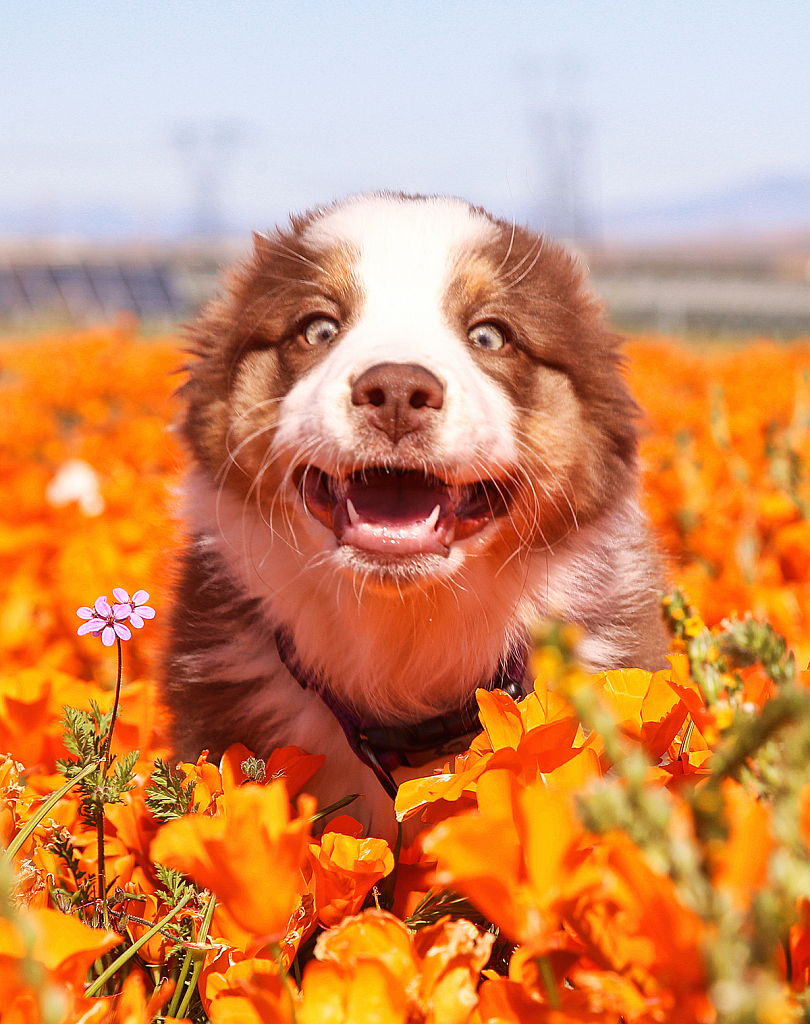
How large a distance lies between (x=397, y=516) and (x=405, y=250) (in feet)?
2.13

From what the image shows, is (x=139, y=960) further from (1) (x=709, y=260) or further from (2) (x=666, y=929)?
(1) (x=709, y=260)

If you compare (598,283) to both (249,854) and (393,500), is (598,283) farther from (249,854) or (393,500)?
(249,854)

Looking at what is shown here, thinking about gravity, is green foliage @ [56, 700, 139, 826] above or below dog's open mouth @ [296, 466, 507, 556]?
above

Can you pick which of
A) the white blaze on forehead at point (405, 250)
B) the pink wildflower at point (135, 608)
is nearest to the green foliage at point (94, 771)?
the pink wildflower at point (135, 608)

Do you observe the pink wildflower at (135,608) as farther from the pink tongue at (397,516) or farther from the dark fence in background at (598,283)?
the dark fence in background at (598,283)

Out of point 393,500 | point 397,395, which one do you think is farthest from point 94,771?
point 393,500

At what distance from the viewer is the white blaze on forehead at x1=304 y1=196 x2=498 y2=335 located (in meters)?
2.09

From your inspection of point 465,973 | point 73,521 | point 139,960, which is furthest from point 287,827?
point 73,521

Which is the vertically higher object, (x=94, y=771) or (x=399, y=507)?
(x=94, y=771)

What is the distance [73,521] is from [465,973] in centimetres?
228

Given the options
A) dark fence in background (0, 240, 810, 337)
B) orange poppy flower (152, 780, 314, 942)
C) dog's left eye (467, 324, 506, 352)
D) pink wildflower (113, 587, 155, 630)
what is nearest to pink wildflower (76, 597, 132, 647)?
pink wildflower (113, 587, 155, 630)

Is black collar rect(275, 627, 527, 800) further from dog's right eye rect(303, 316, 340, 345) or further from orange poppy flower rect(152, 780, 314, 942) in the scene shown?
orange poppy flower rect(152, 780, 314, 942)

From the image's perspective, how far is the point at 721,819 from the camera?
577 millimetres

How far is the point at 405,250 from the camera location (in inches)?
84.4
